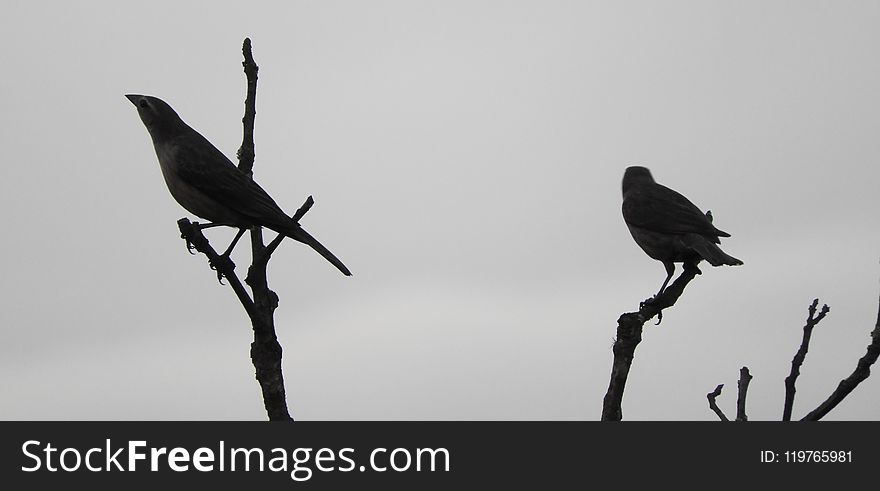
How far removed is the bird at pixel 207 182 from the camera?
895 cm

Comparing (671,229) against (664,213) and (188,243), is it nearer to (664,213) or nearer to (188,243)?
(664,213)

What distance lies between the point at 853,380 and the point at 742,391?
115 cm

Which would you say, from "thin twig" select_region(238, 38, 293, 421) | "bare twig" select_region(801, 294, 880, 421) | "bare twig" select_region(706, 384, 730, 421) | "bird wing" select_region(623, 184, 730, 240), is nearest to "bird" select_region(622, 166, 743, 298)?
"bird wing" select_region(623, 184, 730, 240)

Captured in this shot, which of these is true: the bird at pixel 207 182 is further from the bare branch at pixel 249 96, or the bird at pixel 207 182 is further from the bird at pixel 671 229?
the bird at pixel 671 229

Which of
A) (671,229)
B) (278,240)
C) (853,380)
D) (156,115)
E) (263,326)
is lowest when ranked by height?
(853,380)

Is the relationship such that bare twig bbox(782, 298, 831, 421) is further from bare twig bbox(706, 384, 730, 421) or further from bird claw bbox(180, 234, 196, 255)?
bird claw bbox(180, 234, 196, 255)

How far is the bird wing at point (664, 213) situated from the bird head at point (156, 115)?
253 inches

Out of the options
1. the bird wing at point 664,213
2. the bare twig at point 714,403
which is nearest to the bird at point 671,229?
the bird wing at point 664,213

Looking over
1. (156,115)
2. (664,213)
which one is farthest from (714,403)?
(156,115)

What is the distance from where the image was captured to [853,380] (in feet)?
19.8

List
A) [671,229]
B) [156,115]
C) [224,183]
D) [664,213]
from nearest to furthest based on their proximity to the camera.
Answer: [224,183] → [156,115] → [671,229] → [664,213]

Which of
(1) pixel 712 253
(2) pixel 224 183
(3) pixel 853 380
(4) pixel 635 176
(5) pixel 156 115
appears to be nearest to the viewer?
(3) pixel 853 380
